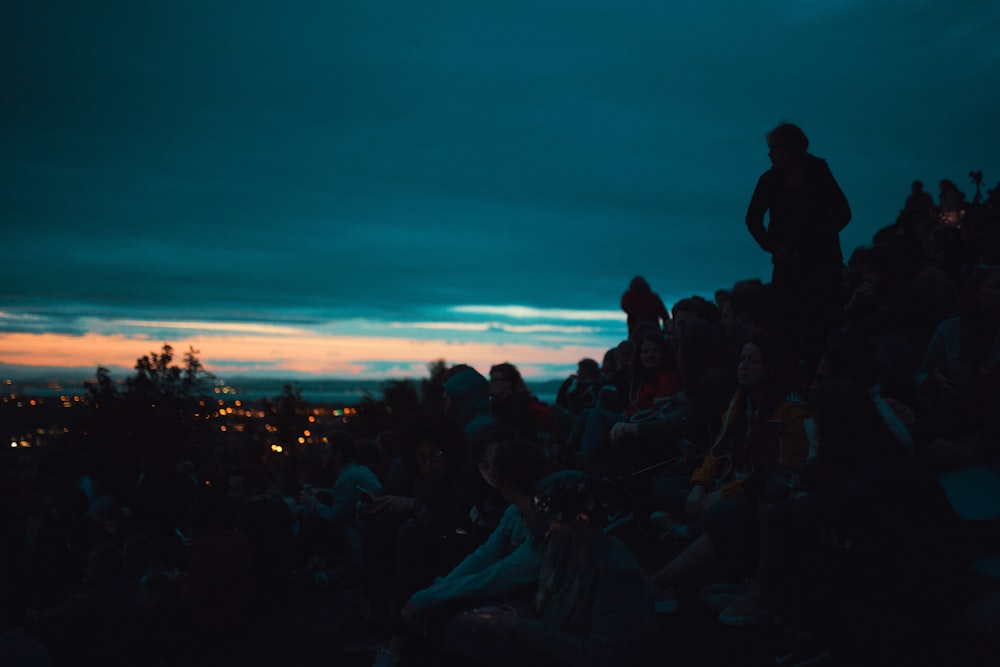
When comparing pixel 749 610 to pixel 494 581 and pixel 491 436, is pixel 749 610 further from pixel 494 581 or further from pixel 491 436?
pixel 491 436

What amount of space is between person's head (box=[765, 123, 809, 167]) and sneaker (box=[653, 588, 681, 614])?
391cm

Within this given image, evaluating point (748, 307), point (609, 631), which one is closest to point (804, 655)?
point (609, 631)

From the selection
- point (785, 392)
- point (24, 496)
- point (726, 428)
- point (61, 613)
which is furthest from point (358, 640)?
point (24, 496)

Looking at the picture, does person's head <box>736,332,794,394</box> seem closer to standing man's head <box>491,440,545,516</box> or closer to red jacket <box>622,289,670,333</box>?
standing man's head <box>491,440,545,516</box>

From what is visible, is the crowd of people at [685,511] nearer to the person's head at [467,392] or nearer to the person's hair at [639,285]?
the person's head at [467,392]

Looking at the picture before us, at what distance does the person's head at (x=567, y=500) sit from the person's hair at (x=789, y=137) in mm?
4382

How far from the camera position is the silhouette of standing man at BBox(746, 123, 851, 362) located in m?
6.70

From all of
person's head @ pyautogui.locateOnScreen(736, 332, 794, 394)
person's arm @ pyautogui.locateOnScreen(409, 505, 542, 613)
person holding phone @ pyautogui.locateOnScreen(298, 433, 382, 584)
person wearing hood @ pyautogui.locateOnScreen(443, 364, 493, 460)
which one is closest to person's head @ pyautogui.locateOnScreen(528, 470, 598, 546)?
person's arm @ pyautogui.locateOnScreen(409, 505, 542, 613)

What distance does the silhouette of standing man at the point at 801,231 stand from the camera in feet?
22.0

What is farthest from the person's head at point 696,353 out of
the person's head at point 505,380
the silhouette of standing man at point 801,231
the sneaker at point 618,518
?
the person's head at point 505,380

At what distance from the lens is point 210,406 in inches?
1614

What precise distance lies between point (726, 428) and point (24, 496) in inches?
381

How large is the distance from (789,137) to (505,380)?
13.4 ft

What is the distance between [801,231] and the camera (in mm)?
6770
